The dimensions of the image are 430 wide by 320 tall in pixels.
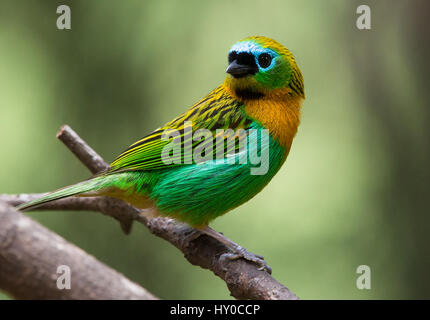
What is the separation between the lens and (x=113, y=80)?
20.4ft

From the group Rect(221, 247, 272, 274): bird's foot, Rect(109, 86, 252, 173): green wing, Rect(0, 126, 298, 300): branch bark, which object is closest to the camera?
Rect(0, 126, 298, 300): branch bark

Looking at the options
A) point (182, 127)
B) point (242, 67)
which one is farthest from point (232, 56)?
point (182, 127)

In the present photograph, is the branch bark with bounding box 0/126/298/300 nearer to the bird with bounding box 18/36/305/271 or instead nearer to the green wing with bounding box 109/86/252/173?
the bird with bounding box 18/36/305/271

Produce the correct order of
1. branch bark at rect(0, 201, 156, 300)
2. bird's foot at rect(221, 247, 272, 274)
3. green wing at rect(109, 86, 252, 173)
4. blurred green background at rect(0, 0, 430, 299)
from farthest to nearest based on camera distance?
1. blurred green background at rect(0, 0, 430, 299)
2. green wing at rect(109, 86, 252, 173)
3. bird's foot at rect(221, 247, 272, 274)
4. branch bark at rect(0, 201, 156, 300)

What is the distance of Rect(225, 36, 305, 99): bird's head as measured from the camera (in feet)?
12.4

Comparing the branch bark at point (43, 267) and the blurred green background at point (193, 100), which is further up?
the blurred green background at point (193, 100)

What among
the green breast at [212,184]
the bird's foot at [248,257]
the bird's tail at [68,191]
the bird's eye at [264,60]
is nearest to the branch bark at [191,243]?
the bird's foot at [248,257]

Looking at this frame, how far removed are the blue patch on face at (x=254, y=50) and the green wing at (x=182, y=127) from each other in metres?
0.39

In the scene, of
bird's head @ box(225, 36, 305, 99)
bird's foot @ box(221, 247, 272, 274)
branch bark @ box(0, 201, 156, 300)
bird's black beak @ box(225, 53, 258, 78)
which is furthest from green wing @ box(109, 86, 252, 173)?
branch bark @ box(0, 201, 156, 300)

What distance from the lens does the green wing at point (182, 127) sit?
12.8ft

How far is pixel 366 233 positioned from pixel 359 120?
146 centimetres

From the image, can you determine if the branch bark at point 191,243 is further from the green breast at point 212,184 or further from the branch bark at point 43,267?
the branch bark at point 43,267

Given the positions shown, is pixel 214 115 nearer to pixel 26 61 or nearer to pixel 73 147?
pixel 73 147

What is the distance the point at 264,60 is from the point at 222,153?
77 cm
